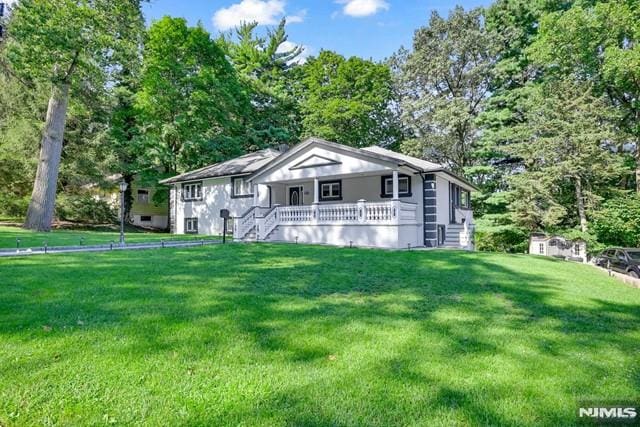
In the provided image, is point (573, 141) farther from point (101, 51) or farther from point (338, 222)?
point (101, 51)

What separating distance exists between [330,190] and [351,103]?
1514 centimetres

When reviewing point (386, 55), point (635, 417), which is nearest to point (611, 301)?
point (635, 417)

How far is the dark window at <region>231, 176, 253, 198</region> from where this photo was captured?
2130 centimetres

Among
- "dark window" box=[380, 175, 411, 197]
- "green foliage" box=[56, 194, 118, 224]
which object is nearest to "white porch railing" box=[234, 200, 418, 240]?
"dark window" box=[380, 175, 411, 197]

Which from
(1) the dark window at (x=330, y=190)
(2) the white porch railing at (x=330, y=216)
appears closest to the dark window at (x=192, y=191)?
(2) the white porch railing at (x=330, y=216)

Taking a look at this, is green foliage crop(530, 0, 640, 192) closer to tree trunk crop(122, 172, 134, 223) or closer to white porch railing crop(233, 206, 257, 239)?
white porch railing crop(233, 206, 257, 239)

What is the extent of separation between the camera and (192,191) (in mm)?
24125

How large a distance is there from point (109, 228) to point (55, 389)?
994 inches

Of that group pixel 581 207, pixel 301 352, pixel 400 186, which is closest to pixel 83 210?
pixel 400 186

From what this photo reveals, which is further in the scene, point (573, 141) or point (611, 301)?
point (573, 141)

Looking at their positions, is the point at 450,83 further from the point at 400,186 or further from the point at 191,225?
the point at 191,225

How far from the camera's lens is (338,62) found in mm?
34094

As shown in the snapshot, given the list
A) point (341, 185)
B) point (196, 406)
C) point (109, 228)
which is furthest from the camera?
point (109, 228)

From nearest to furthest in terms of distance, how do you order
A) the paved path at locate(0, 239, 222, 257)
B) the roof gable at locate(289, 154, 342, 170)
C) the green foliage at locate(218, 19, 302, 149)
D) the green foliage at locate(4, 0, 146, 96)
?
the paved path at locate(0, 239, 222, 257) → the roof gable at locate(289, 154, 342, 170) → the green foliage at locate(4, 0, 146, 96) → the green foliage at locate(218, 19, 302, 149)
